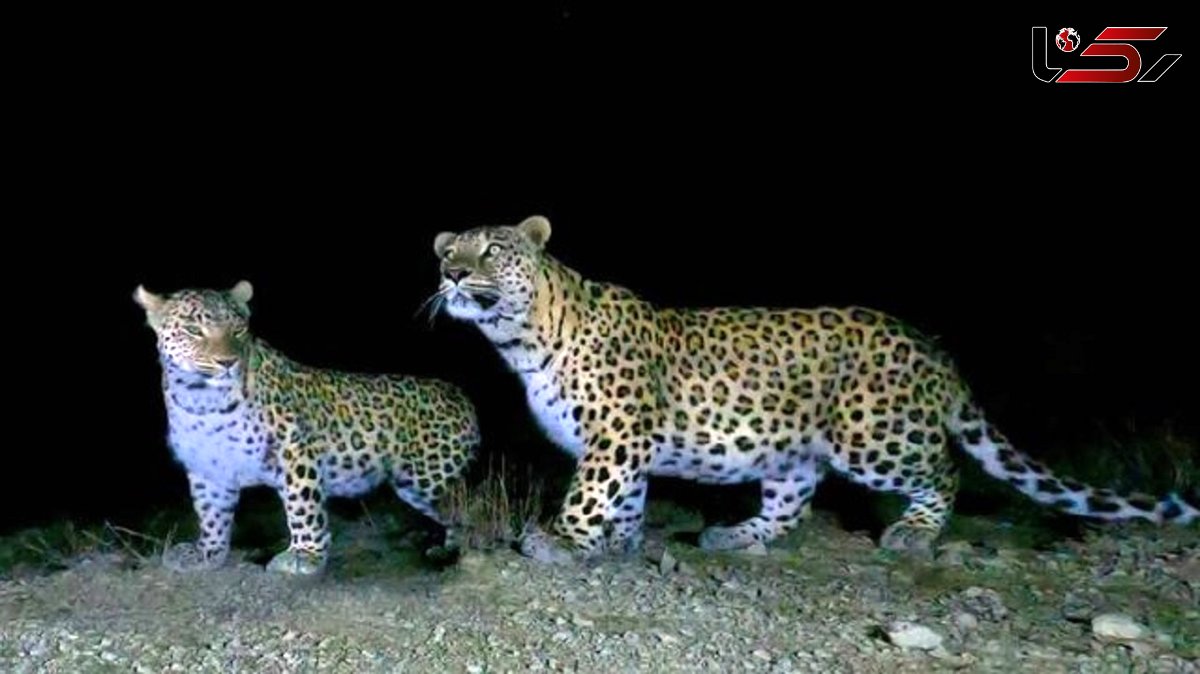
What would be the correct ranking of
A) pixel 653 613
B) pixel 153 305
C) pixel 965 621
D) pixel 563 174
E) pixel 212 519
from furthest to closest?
pixel 563 174, pixel 212 519, pixel 153 305, pixel 653 613, pixel 965 621

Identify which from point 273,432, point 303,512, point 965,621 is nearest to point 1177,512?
point 965,621

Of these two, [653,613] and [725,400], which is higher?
[725,400]

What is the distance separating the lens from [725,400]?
947 centimetres

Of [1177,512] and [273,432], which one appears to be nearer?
[273,432]

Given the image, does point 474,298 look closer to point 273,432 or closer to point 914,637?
point 273,432

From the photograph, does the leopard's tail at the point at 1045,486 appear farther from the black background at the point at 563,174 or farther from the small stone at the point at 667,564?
the black background at the point at 563,174

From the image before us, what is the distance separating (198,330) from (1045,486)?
4.42 m

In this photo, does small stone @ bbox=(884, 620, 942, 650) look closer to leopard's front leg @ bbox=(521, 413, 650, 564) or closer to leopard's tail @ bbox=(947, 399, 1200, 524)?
leopard's front leg @ bbox=(521, 413, 650, 564)

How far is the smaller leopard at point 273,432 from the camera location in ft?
29.2

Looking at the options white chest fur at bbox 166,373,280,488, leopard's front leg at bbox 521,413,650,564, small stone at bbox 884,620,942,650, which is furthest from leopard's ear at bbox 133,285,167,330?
small stone at bbox 884,620,942,650

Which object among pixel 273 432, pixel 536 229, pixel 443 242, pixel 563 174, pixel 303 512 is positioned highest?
pixel 536 229

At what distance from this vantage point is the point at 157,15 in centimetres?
1619

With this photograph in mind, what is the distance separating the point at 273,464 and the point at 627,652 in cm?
265

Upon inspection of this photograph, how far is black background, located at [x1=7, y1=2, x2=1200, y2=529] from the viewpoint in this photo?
53.1 feet
